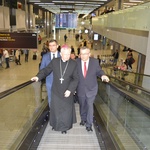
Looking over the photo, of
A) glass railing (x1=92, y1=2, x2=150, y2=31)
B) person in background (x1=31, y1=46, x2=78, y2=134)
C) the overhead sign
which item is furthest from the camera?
the overhead sign

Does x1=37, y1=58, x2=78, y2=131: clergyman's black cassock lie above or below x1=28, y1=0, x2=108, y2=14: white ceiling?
below

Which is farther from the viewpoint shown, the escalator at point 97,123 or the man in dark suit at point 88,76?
the man in dark suit at point 88,76

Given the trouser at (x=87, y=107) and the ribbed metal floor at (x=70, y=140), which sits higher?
the trouser at (x=87, y=107)

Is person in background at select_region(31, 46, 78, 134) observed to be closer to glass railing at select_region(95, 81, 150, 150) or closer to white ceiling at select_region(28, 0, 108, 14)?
glass railing at select_region(95, 81, 150, 150)

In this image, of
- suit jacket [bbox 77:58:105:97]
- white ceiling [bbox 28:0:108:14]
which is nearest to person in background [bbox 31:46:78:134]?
suit jacket [bbox 77:58:105:97]

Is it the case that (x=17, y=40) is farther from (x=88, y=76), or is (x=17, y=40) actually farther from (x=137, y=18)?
(x=88, y=76)

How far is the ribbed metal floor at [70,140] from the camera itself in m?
3.77

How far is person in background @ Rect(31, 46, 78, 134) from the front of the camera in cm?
375

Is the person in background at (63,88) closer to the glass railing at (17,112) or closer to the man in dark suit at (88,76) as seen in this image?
the man in dark suit at (88,76)

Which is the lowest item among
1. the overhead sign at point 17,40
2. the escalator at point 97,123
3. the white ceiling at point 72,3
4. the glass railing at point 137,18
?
the escalator at point 97,123

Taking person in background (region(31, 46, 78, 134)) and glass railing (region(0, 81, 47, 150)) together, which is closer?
glass railing (region(0, 81, 47, 150))

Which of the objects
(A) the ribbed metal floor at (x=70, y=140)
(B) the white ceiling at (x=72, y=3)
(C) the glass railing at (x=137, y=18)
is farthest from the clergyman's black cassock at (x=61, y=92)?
(B) the white ceiling at (x=72, y=3)

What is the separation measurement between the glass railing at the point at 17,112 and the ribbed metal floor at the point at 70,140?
0.38 meters

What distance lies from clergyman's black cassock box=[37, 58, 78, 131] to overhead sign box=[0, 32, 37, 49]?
10.9 metres
